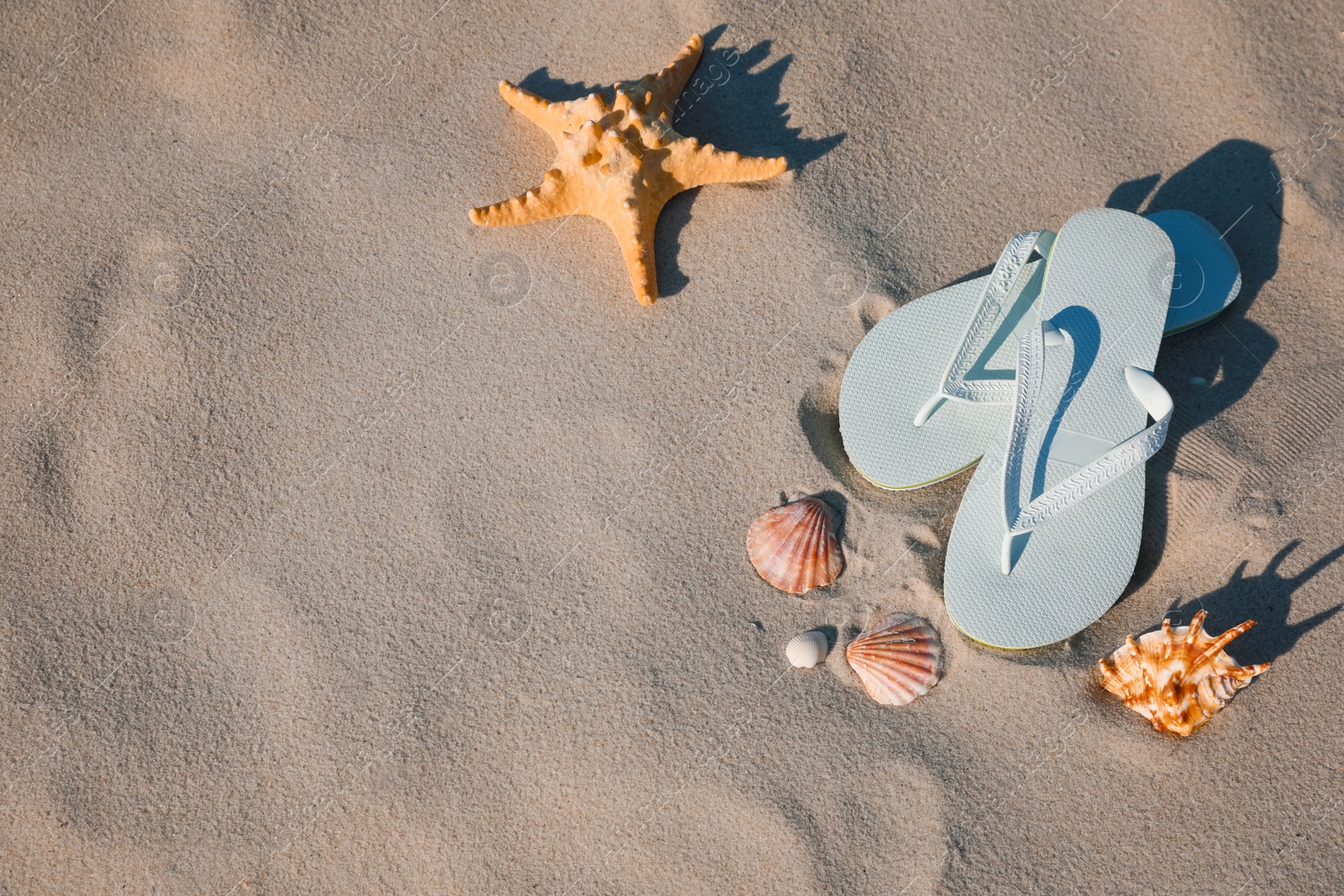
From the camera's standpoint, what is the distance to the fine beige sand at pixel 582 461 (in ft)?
10.2

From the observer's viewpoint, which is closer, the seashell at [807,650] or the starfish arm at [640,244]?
the seashell at [807,650]

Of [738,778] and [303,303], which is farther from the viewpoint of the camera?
[303,303]

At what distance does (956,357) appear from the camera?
3234 millimetres

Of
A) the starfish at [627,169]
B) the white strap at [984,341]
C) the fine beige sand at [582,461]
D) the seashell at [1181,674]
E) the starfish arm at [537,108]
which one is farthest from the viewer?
the starfish arm at [537,108]

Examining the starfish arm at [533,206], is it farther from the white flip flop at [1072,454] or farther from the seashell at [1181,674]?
the seashell at [1181,674]

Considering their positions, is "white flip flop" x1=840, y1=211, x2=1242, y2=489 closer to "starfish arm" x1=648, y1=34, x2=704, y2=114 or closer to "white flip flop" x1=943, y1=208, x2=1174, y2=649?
"white flip flop" x1=943, y1=208, x2=1174, y2=649

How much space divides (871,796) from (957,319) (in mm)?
1942

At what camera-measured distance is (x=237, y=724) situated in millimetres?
3275

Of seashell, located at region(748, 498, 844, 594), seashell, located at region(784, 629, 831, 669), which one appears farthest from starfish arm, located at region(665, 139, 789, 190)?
seashell, located at region(784, 629, 831, 669)

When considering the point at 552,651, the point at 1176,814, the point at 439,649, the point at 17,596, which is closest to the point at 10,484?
the point at 17,596

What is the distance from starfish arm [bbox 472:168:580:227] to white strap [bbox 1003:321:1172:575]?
1965 millimetres

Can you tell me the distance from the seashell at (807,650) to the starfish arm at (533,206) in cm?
206

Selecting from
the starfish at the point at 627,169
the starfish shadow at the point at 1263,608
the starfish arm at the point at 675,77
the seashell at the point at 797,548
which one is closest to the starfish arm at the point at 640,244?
the starfish at the point at 627,169

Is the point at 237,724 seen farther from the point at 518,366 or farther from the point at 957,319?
the point at 957,319
